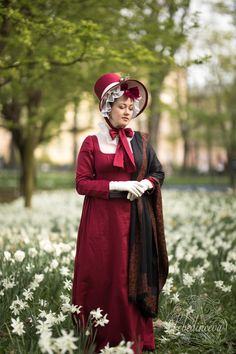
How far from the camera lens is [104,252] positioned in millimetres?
3154

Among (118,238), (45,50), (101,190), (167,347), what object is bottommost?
(167,347)

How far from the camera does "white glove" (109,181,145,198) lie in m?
3.06

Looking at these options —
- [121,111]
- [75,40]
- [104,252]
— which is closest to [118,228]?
[104,252]

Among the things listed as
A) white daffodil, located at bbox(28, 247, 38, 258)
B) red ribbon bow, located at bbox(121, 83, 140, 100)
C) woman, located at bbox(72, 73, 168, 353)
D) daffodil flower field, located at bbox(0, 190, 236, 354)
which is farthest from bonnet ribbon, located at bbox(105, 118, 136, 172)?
white daffodil, located at bbox(28, 247, 38, 258)

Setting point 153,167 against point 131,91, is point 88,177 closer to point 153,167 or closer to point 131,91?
point 153,167

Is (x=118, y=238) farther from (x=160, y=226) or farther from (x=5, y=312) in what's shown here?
(x=5, y=312)

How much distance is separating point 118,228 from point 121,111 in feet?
2.65

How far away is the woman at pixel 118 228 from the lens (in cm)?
313

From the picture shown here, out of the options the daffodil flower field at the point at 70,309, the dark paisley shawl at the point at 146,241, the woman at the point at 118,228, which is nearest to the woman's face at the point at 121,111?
the woman at the point at 118,228

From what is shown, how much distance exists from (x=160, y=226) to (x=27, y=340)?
125 cm

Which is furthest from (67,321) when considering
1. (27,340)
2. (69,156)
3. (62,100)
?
(69,156)

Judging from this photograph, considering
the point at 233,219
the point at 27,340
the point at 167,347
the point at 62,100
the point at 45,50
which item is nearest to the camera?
the point at 27,340

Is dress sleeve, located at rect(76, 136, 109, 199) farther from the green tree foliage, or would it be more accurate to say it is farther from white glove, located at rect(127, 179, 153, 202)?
the green tree foliage

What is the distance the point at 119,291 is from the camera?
122 inches
